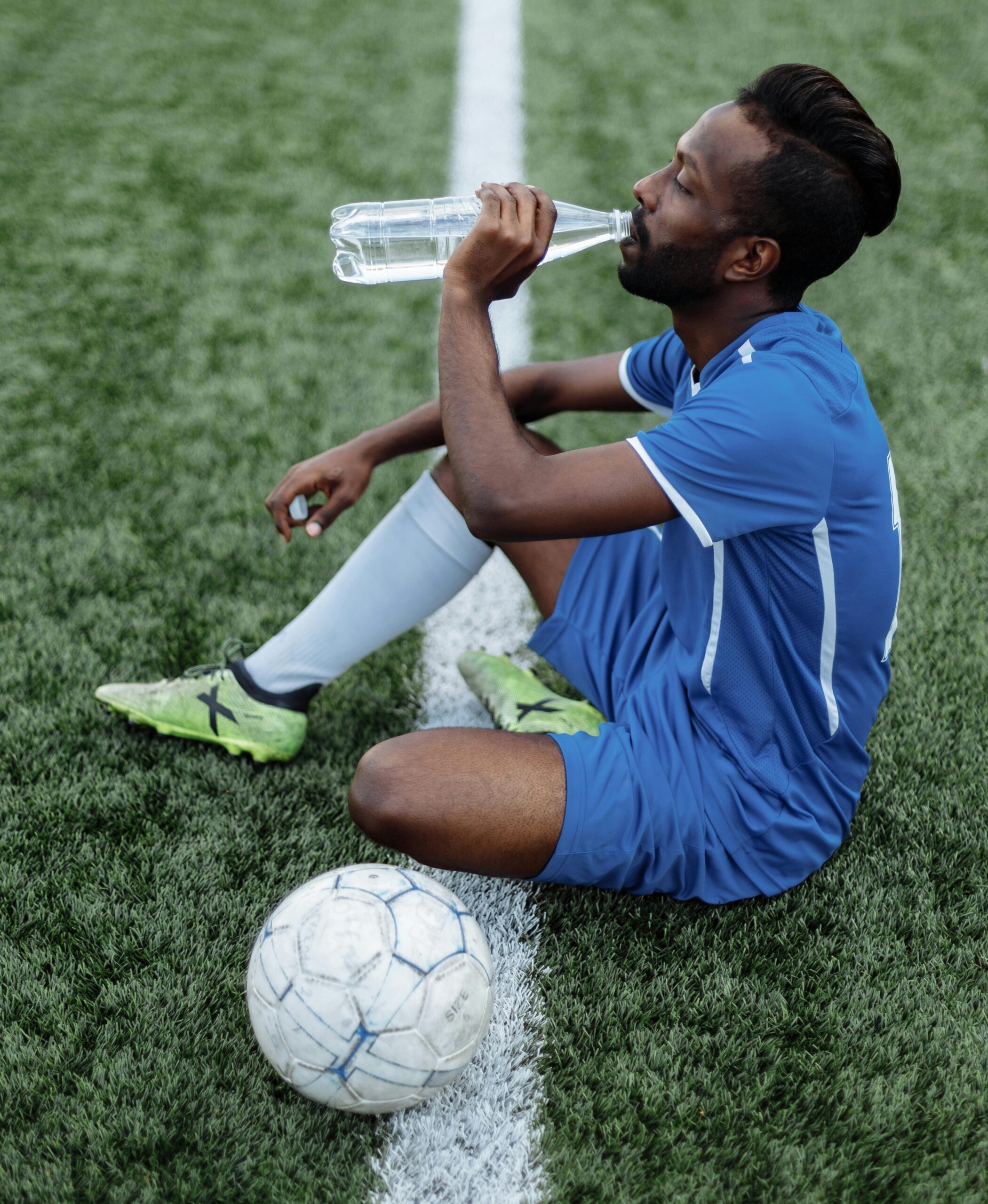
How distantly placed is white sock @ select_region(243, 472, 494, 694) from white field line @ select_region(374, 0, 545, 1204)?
327mm

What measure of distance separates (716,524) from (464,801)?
0.63m

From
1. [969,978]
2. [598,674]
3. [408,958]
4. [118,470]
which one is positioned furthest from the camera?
[118,470]

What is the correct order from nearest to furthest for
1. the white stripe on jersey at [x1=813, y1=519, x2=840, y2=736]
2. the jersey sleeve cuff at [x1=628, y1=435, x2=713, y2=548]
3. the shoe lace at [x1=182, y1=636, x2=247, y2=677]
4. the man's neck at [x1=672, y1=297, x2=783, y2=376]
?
the jersey sleeve cuff at [x1=628, y1=435, x2=713, y2=548], the white stripe on jersey at [x1=813, y1=519, x2=840, y2=736], the man's neck at [x1=672, y1=297, x2=783, y2=376], the shoe lace at [x1=182, y1=636, x2=247, y2=677]

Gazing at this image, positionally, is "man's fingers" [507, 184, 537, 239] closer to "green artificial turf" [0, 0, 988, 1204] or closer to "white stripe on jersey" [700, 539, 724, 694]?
"white stripe on jersey" [700, 539, 724, 694]

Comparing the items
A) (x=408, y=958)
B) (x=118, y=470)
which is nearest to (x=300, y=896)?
(x=408, y=958)

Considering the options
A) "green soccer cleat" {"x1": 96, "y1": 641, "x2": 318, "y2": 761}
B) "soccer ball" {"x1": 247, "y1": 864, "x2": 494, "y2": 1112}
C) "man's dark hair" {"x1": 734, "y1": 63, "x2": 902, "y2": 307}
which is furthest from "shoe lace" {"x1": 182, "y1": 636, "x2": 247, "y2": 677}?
"man's dark hair" {"x1": 734, "y1": 63, "x2": 902, "y2": 307}

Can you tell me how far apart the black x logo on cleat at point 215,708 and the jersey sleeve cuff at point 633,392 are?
3.85ft

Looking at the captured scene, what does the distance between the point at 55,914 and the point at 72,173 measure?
4021 mm

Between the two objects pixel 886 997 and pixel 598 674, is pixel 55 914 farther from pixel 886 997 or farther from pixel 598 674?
pixel 886 997

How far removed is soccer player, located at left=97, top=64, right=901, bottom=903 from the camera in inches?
65.7

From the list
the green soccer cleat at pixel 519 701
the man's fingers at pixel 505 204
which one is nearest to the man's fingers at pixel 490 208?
the man's fingers at pixel 505 204

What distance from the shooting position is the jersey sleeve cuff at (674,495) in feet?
5.39

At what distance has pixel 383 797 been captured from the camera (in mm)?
1800

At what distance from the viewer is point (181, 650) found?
106 inches
